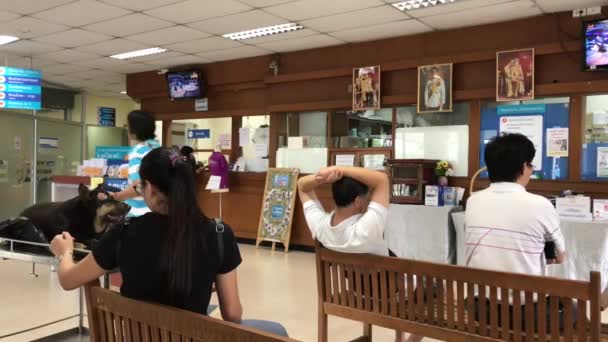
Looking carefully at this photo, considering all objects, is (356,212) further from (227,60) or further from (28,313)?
(227,60)

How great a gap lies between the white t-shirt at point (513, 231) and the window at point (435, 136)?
12.7ft

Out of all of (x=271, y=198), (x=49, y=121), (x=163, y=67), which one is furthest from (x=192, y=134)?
(x=49, y=121)

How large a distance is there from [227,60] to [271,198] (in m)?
2.23

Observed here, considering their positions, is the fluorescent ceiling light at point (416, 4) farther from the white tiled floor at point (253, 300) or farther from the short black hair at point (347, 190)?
the short black hair at point (347, 190)

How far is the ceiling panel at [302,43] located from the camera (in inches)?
251

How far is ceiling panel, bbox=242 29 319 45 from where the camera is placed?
6110 millimetres

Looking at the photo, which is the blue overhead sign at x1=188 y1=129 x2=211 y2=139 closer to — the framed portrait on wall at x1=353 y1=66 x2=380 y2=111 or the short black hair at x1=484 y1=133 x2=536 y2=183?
the framed portrait on wall at x1=353 y1=66 x2=380 y2=111

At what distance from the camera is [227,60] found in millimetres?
7707

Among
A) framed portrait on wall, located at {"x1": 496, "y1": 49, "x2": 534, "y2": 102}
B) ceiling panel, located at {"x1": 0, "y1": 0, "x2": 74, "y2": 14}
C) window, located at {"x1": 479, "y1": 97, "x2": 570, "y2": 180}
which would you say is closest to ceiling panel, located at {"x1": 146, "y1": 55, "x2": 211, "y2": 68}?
ceiling panel, located at {"x1": 0, "y1": 0, "x2": 74, "y2": 14}

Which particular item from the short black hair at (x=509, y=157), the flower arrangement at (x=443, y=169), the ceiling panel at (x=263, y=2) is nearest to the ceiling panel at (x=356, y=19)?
the ceiling panel at (x=263, y=2)

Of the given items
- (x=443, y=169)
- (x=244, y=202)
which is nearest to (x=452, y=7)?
(x=443, y=169)

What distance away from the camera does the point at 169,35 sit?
20.7 feet

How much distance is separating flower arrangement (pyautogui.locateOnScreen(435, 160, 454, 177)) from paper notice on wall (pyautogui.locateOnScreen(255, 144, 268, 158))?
2701mm

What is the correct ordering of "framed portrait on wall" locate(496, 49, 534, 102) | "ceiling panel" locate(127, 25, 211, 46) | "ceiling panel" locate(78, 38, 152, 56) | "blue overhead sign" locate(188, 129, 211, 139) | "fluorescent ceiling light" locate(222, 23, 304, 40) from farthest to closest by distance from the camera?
"blue overhead sign" locate(188, 129, 211, 139)
"ceiling panel" locate(78, 38, 152, 56)
"ceiling panel" locate(127, 25, 211, 46)
"fluorescent ceiling light" locate(222, 23, 304, 40)
"framed portrait on wall" locate(496, 49, 534, 102)
